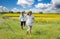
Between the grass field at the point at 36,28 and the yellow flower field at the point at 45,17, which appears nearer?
the grass field at the point at 36,28

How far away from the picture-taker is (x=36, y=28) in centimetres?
782

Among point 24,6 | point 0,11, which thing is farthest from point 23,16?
point 0,11

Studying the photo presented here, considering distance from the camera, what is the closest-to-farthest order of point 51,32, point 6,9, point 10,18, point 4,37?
point 4,37 < point 51,32 < point 6,9 < point 10,18

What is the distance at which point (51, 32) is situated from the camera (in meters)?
7.50

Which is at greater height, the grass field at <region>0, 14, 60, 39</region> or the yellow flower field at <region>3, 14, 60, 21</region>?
the yellow flower field at <region>3, 14, 60, 21</region>

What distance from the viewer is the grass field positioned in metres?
7.07

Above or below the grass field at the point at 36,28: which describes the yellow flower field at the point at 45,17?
above

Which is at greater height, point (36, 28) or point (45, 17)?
point (45, 17)

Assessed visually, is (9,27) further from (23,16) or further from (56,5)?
(56,5)

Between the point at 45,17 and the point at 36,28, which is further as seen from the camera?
the point at 45,17

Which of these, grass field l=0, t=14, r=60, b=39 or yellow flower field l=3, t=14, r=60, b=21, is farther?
yellow flower field l=3, t=14, r=60, b=21

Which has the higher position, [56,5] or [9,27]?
[56,5]

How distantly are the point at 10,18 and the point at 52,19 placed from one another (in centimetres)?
159

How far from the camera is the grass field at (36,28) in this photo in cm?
707
